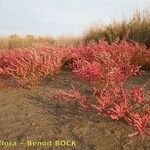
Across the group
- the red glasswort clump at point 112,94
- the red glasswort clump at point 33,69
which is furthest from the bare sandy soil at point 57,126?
the red glasswort clump at point 33,69

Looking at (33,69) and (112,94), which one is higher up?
(112,94)

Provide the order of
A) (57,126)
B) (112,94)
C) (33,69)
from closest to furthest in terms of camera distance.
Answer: (57,126) → (112,94) → (33,69)

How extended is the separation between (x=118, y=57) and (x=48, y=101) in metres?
1.85

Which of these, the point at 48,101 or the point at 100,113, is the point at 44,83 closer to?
the point at 48,101

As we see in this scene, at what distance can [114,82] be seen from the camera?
509cm

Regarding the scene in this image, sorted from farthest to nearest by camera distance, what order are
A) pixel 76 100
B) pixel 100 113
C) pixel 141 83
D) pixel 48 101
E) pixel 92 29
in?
pixel 92 29 < pixel 141 83 < pixel 48 101 < pixel 76 100 < pixel 100 113

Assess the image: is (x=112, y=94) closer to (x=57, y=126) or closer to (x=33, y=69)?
(x=57, y=126)

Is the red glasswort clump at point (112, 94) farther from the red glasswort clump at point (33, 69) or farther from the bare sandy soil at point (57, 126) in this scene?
the red glasswort clump at point (33, 69)

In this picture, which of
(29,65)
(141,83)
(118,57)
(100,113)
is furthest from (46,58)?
(100,113)

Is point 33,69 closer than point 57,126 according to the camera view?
No

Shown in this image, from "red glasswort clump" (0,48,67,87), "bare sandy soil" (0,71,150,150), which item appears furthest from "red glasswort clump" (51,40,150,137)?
"red glasswort clump" (0,48,67,87)

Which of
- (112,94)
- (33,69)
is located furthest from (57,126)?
(33,69)

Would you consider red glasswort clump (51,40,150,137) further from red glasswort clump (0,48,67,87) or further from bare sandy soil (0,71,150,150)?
red glasswort clump (0,48,67,87)

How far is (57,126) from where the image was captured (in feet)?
15.2
